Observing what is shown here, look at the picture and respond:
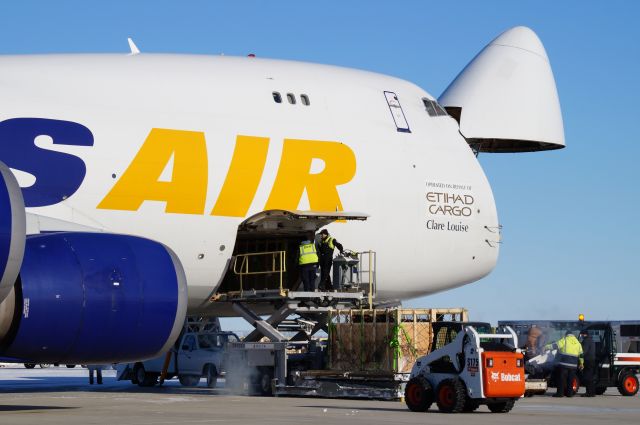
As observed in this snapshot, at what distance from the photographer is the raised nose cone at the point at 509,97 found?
91.5 ft

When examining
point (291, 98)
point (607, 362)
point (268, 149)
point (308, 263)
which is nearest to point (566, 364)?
point (607, 362)

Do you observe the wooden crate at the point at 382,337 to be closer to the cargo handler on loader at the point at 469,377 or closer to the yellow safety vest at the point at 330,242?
the yellow safety vest at the point at 330,242

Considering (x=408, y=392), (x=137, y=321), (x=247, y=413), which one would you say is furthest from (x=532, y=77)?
(x=137, y=321)

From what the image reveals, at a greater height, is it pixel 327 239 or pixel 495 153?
pixel 495 153

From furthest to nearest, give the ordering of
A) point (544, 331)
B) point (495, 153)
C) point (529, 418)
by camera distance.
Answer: point (495, 153), point (544, 331), point (529, 418)

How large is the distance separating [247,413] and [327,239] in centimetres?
724

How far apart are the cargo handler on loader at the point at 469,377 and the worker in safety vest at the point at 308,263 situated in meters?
5.71

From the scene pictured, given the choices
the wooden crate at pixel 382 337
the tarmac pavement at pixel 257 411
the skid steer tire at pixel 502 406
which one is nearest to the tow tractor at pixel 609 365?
the tarmac pavement at pixel 257 411

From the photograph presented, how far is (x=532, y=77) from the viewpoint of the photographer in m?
28.4

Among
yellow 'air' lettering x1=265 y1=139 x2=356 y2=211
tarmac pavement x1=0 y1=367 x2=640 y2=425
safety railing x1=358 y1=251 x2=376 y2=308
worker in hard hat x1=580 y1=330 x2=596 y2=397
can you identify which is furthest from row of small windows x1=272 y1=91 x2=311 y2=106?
worker in hard hat x1=580 y1=330 x2=596 y2=397

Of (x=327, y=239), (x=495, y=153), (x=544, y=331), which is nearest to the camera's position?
(x=327, y=239)

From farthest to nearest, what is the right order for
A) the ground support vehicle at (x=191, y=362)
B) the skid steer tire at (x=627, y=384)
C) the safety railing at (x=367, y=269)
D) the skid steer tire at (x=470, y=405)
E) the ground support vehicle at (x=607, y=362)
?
the ground support vehicle at (x=191, y=362), the skid steer tire at (x=627, y=384), the ground support vehicle at (x=607, y=362), the safety railing at (x=367, y=269), the skid steer tire at (x=470, y=405)

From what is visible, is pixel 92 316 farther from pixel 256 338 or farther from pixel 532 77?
pixel 532 77

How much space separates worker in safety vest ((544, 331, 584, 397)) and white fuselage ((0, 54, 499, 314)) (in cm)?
290
